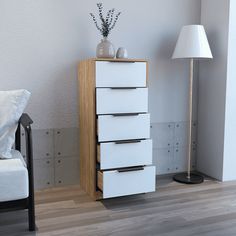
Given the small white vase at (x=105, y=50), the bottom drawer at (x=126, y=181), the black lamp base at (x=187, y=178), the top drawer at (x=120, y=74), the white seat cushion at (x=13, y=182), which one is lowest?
the black lamp base at (x=187, y=178)

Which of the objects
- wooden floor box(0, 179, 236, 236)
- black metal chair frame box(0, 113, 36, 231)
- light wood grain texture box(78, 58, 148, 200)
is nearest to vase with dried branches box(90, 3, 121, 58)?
light wood grain texture box(78, 58, 148, 200)

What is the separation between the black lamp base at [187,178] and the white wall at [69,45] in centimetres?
58

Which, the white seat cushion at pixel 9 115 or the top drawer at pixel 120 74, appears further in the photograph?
the top drawer at pixel 120 74

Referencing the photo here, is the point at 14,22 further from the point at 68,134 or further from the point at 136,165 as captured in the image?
the point at 136,165

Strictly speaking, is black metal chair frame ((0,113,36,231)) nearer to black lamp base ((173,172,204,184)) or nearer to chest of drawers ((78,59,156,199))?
chest of drawers ((78,59,156,199))

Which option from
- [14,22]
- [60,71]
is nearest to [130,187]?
[60,71]

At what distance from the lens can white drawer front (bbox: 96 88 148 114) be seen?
7.57 ft

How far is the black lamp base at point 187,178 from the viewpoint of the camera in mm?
2885

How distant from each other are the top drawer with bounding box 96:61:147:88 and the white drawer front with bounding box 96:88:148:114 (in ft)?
0.15

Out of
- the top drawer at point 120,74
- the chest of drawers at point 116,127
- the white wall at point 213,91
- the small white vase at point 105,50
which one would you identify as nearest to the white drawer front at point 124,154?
the chest of drawers at point 116,127

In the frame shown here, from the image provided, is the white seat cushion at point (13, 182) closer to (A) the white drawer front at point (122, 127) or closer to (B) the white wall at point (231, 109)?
(A) the white drawer front at point (122, 127)

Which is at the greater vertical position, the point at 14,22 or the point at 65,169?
the point at 14,22

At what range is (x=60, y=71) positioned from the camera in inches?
104

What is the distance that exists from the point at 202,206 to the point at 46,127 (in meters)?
1.40
